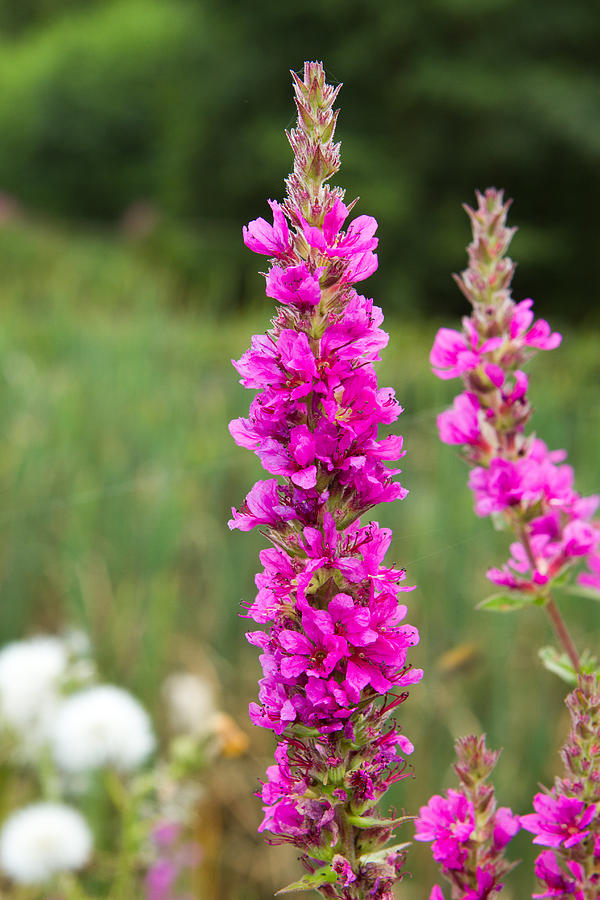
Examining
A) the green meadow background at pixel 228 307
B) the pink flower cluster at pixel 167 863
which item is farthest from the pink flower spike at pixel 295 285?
the pink flower cluster at pixel 167 863

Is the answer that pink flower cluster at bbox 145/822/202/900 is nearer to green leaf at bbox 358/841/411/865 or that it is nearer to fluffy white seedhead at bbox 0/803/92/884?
fluffy white seedhead at bbox 0/803/92/884

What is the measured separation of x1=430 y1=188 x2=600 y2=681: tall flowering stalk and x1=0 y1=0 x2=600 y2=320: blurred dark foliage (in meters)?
11.3

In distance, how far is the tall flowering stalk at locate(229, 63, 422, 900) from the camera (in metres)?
0.56

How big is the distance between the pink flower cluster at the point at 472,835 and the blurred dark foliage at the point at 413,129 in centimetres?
1161

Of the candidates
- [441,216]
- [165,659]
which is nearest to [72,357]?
[165,659]

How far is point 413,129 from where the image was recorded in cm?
1319

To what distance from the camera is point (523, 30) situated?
1291 cm

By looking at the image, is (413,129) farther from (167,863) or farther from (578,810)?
(578,810)

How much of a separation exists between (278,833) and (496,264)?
1.67ft

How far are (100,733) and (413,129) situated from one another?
1243 cm

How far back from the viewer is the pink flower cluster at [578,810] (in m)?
0.63

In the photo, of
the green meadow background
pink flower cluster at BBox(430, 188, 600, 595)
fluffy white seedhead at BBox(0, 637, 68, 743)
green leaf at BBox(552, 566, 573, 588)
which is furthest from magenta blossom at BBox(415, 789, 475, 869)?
fluffy white seedhead at BBox(0, 637, 68, 743)

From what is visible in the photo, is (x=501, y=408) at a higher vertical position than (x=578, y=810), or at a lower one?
higher

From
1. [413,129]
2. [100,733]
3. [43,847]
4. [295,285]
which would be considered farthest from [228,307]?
[295,285]
